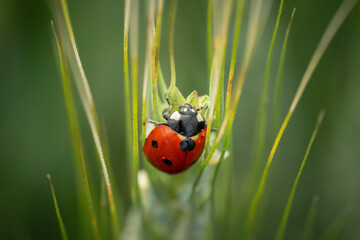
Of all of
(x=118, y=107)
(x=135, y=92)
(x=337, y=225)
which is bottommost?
(x=337, y=225)

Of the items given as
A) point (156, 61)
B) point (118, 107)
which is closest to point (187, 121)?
point (156, 61)

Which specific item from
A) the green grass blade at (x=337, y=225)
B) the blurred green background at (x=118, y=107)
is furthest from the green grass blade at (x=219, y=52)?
the green grass blade at (x=337, y=225)

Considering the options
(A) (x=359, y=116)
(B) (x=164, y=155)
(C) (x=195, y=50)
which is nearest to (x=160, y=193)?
(B) (x=164, y=155)

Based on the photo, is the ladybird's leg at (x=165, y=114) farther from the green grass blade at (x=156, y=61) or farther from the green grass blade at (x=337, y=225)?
the green grass blade at (x=337, y=225)

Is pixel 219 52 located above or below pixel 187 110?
above

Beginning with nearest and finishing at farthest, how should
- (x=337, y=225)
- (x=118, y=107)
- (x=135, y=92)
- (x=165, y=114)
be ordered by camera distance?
(x=135, y=92), (x=165, y=114), (x=337, y=225), (x=118, y=107)

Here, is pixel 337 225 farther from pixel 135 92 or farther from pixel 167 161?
pixel 135 92

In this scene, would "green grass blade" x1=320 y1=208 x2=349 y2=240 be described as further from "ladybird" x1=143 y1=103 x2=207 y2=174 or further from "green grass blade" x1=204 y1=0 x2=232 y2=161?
"green grass blade" x1=204 y1=0 x2=232 y2=161

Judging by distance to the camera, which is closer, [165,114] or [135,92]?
[135,92]

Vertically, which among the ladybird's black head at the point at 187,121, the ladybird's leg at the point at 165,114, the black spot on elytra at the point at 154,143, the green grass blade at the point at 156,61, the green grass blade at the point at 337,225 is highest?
the green grass blade at the point at 156,61
